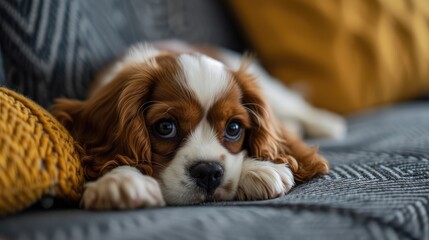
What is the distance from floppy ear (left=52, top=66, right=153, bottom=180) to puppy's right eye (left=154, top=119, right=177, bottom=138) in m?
0.04

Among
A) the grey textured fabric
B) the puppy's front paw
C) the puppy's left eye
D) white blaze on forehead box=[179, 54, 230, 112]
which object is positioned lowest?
the puppy's front paw

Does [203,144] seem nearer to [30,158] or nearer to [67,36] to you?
[30,158]

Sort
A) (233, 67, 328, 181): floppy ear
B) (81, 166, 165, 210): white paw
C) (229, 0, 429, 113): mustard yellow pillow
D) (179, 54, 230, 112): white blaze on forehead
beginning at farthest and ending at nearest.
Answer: (229, 0, 429, 113): mustard yellow pillow
(233, 67, 328, 181): floppy ear
(179, 54, 230, 112): white blaze on forehead
(81, 166, 165, 210): white paw

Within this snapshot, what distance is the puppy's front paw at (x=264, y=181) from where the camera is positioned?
5.23ft

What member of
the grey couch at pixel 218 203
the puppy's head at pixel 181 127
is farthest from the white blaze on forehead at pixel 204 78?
the grey couch at pixel 218 203

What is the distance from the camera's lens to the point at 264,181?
1.60 m

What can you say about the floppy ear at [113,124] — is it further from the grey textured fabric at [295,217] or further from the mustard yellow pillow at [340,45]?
the mustard yellow pillow at [340,45]

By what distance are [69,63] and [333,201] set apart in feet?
4.32

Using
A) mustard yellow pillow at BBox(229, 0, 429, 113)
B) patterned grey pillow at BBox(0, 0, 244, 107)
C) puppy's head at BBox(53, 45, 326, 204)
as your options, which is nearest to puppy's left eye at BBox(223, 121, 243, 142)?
puppy's head at BBox(53, 45, 326, 204)

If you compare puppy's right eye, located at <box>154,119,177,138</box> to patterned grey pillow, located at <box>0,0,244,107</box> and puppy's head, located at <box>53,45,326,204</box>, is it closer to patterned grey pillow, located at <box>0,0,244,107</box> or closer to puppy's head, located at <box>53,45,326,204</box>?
puppy's head, located at <box>53,45,326,204</box>

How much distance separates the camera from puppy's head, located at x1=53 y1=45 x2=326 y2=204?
5.26ft

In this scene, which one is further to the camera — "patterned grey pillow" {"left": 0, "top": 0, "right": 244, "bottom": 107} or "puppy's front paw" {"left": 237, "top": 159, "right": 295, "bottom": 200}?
"patterned grey pillow" {"left": 0, "top": 0, "right": 244, "bottom": 107}

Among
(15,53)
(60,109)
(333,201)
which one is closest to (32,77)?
(15,53)

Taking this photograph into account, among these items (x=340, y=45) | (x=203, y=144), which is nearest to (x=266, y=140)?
(x=203, y=144)
